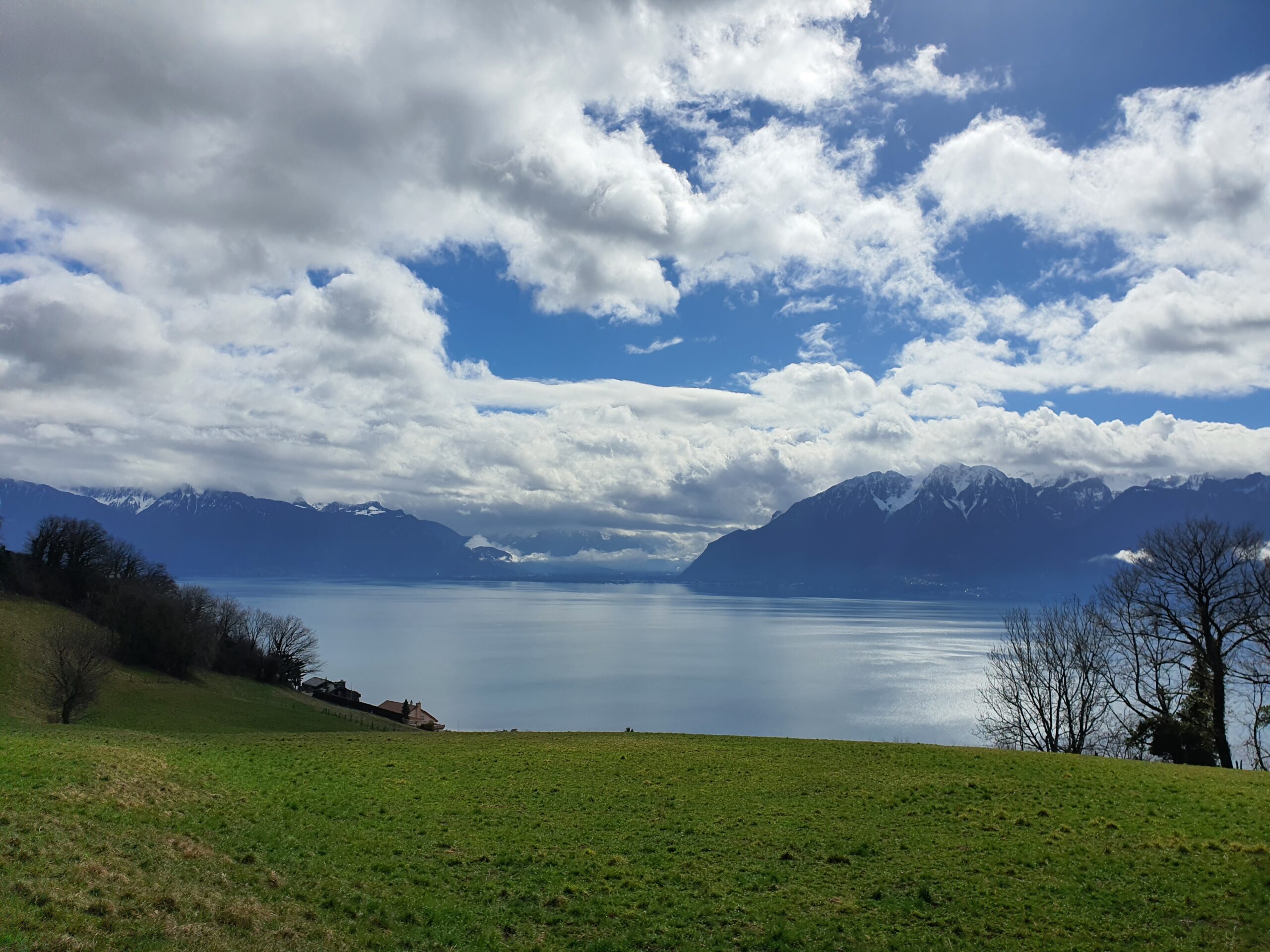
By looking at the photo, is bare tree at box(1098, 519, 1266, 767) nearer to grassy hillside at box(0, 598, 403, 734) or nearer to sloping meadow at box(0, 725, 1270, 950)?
sloping meadow at box(0, 725, 1270, 950)

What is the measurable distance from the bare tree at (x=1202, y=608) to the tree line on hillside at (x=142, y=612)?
52.2m

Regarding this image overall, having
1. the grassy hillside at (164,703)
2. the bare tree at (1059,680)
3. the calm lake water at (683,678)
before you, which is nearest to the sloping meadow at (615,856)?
the grassy hillside at (164,703)

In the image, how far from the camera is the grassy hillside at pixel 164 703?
34719mm

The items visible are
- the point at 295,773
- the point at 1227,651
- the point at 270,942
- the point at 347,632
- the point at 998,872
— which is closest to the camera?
the point at 270,942

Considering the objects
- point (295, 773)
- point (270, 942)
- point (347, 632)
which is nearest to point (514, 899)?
point (270, 942)

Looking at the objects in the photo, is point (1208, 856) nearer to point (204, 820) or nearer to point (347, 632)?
point (204, 820)

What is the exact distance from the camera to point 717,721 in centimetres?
7162

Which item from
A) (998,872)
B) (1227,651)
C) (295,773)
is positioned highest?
(1227,651)

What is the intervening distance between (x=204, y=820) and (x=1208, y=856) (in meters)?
18.6

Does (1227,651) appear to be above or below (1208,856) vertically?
above

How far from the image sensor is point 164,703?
41656mm

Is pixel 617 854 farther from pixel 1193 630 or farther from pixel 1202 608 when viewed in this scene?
pixel 1193 630

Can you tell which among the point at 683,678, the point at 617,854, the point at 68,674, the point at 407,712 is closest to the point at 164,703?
the point at 68,674

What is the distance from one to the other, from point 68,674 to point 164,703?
9.43m
